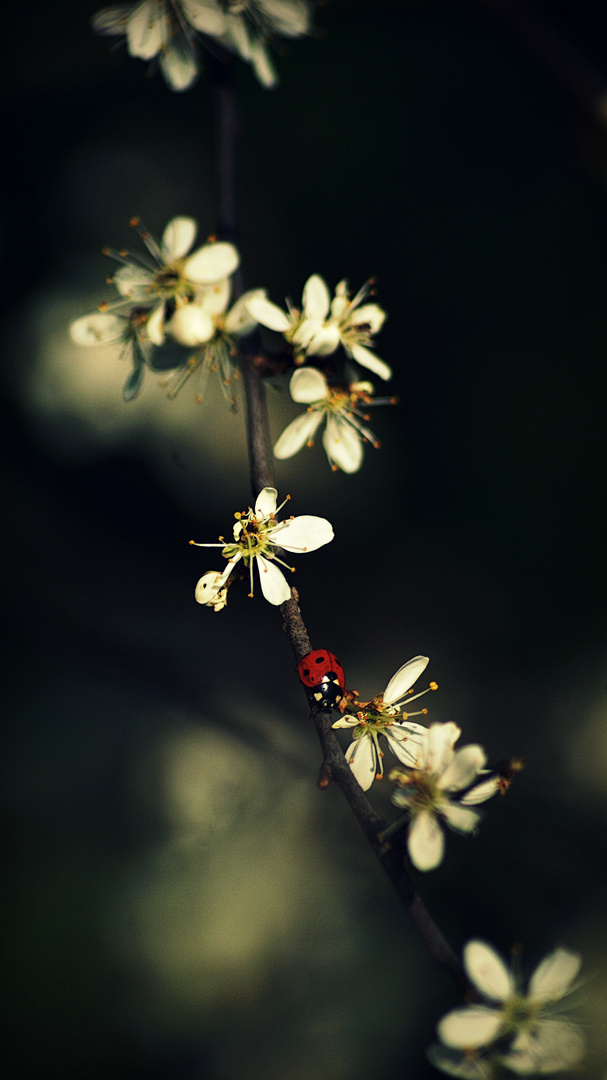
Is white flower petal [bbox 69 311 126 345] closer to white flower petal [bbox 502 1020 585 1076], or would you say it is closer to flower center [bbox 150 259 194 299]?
flower center [bbox 150 259 194 299]

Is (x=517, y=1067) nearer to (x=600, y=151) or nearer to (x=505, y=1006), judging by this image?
(x=505, y=1006)

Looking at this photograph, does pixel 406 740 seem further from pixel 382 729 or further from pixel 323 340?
pixel 323 340

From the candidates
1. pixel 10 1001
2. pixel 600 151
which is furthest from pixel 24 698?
pixel 600 151

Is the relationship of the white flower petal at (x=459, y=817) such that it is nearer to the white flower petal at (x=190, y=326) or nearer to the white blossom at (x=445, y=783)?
the white blossom at (x=445, y=783)

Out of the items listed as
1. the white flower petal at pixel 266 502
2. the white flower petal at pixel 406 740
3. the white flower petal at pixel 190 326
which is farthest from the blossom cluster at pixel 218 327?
the white flower petal at pixel 406 740

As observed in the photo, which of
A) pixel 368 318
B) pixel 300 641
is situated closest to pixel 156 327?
pixel 368 318
